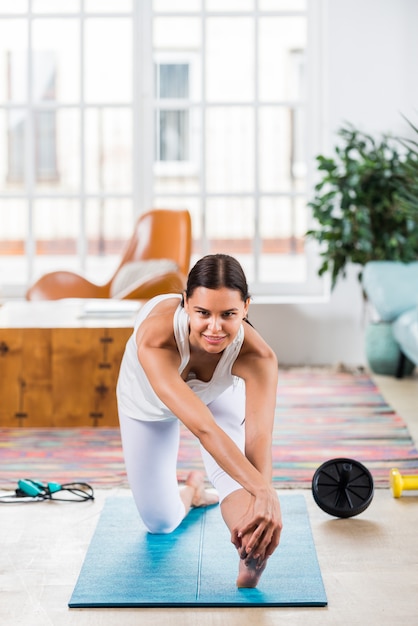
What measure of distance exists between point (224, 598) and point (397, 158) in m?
Result: 3.38

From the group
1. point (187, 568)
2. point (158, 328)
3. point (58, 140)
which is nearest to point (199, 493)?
point (187, 568)

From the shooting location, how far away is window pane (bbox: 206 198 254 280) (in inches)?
245

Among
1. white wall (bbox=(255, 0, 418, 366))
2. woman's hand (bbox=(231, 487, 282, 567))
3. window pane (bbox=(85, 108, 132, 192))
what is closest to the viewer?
woman's hand (bbox=(231, 487, 282, 567))

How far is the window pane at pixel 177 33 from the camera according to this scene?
608 cm

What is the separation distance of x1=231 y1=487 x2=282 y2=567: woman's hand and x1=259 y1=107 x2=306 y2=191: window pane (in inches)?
155

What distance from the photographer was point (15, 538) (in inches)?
118

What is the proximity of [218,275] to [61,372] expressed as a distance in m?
1.95

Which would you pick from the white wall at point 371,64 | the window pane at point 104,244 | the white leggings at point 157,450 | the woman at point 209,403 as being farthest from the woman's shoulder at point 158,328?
the window pane at point 104,244

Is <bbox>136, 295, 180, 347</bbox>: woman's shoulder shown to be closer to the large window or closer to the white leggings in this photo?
the white leggings

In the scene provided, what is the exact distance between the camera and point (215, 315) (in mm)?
2494

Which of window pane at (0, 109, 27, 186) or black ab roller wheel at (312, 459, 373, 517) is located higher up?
window pane at (0, 109, 27, 186)

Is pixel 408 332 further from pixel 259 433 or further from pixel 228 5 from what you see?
pixel 228 5

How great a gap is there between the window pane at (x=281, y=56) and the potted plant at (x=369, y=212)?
88 centimetres

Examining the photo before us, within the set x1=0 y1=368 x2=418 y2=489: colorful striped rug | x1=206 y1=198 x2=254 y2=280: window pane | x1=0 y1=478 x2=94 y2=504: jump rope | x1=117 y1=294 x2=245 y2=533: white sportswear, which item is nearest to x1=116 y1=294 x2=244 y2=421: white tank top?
x1=117 y1=294 x2=245 y2=533: white sportswear
